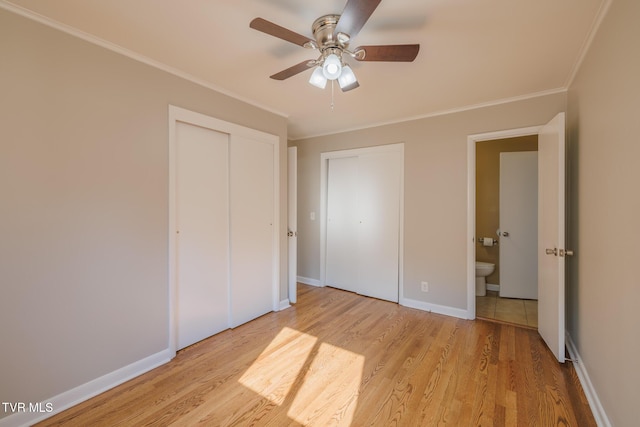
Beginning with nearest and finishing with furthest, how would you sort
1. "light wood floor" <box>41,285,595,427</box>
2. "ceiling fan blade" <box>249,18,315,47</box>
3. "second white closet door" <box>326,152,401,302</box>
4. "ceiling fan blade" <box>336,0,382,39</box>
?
"ceiling fan blade" <box>336,0,382,39</box> < "ceiling fan blade" <box>249,18,315,47</box> < "light wood floor" <box>41,285,595,427</box> < "second white closet door" <box>326,152,401,302</box>

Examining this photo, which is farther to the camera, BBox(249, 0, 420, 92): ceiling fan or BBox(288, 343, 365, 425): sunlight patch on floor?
BBox(288, 343, 365, 425): sunlight patch on floor

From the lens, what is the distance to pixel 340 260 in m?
4.21

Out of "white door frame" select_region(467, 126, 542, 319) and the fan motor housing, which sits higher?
the fan motor housing

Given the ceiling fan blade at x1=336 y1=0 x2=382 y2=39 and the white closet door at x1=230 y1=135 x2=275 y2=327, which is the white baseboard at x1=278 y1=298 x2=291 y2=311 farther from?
the ceiling fan blade at x1=336 y1=0 x2=382 y2=39

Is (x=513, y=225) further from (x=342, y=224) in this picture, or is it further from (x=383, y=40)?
(x=383, y=40)

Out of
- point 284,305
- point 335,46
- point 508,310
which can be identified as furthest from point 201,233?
point 508,310

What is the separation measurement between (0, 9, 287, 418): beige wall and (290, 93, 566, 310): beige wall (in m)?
2.64

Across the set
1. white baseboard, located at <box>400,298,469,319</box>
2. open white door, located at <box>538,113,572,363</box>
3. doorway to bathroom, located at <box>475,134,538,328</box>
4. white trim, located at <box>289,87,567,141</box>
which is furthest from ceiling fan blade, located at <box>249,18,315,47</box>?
doorway to bathroom, located at <box>475,134,538,328</box>

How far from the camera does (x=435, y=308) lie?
3309 mm

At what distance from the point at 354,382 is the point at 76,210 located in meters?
2.21

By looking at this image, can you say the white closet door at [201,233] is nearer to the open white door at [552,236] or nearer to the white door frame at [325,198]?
the white door frame at [325,198]

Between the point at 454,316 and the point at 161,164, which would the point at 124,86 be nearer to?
the point at 161,164

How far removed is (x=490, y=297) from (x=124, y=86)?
15.5ft

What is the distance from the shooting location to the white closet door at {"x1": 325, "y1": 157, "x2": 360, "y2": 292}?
404 centimetres
